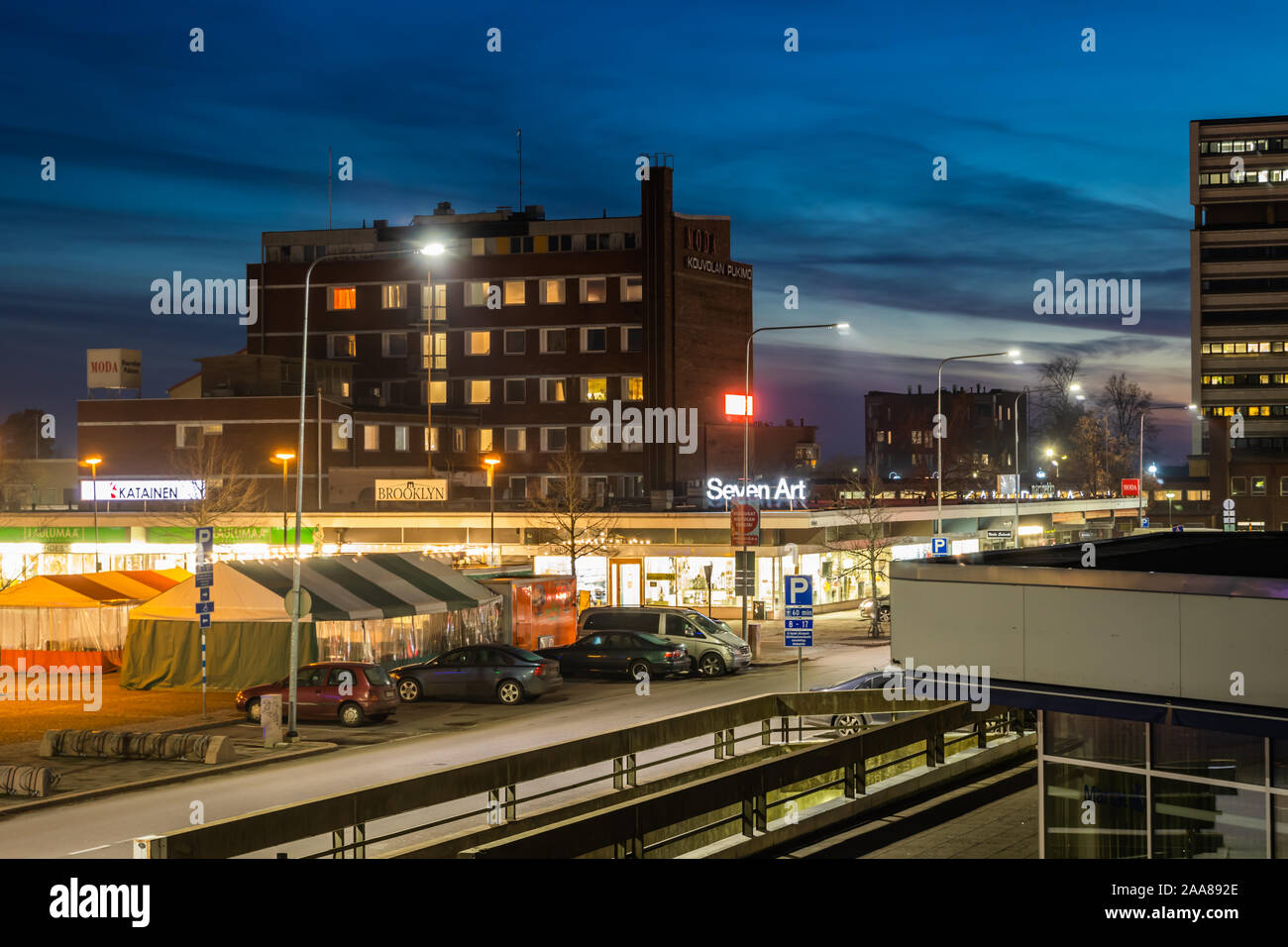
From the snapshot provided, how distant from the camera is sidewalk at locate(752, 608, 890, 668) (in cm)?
4147

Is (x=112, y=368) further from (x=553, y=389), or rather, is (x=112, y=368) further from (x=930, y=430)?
(x=930, y=430)

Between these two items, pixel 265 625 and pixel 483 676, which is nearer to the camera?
pixel 483 676

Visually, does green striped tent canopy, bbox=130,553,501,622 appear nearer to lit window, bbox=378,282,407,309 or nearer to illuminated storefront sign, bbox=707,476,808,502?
illuminated storefront sign, bbox=707,476,808,502

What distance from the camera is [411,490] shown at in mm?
61406

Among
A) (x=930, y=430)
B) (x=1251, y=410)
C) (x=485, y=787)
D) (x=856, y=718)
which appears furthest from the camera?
(x=930, y=430)

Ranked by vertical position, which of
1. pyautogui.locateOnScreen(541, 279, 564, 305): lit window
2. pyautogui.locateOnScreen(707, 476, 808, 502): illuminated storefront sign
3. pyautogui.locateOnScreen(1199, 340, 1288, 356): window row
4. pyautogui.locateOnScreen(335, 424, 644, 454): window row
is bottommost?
pyautogui.locateOnScreen(707, 476, 808, 502): illuminated storefront sign

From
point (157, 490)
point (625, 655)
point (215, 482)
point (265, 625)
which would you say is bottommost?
point (625, 655)

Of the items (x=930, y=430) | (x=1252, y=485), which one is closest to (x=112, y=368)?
(x=1252, y=485)

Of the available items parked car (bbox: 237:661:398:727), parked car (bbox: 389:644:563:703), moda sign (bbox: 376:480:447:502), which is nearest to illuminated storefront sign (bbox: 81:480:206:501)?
moda sign (bbox: 376:480:447:502)

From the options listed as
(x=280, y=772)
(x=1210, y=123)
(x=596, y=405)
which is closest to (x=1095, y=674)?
(x=280, y=772)

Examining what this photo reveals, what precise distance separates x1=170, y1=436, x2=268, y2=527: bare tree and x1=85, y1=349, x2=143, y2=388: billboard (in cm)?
794

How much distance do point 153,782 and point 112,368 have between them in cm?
5828
